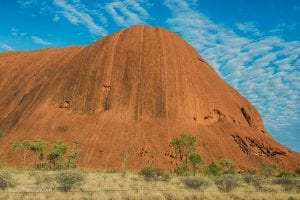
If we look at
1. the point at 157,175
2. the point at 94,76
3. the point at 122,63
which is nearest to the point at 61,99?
the point at 94,76

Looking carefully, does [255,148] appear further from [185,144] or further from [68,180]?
[68,180]

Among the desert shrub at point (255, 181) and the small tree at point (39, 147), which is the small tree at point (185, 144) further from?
the desert shrub at point (255, 181)

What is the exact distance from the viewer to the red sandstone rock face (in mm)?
61125

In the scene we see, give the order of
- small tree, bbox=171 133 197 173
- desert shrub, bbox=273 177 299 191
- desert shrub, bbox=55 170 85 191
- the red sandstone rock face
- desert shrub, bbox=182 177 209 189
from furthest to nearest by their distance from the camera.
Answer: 1. the red sandstone rock face
2. small tree, bbox=171 133 197 173
3. desert shrub, bbox=273 177 299 191
4. desert shrub, bbox=182 177 209 189
5. desert shrub, bbox=55 170 85 191

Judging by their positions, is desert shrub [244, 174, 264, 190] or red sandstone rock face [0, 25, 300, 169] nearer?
desert shrub [244, 174, 264, 190]

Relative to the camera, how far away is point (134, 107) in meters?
67.8

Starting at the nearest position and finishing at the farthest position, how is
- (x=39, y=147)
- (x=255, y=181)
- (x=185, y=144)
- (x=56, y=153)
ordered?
(x=255, y=181)
(x=56, y=153)
(x=39, y=147)
(x=185, y=144)

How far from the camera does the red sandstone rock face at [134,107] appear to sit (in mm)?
61125

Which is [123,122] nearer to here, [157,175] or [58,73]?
[58,73]

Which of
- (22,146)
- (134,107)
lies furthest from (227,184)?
(134,107)

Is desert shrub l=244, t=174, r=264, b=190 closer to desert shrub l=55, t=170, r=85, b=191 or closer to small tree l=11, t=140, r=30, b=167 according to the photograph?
desert shrub l=55, t=170, r=85, b=191

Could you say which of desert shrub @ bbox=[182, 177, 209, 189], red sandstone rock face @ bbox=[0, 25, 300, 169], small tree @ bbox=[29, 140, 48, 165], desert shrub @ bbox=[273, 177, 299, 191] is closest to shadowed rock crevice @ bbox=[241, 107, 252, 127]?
red sandstone rock face @ bbox=[0, 25, 300, 169]

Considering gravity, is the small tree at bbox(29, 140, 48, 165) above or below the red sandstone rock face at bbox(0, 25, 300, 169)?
below

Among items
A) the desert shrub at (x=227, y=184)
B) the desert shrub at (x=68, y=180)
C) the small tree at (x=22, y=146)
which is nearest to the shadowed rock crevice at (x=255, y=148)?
the small tree at (x=22, y=146)
